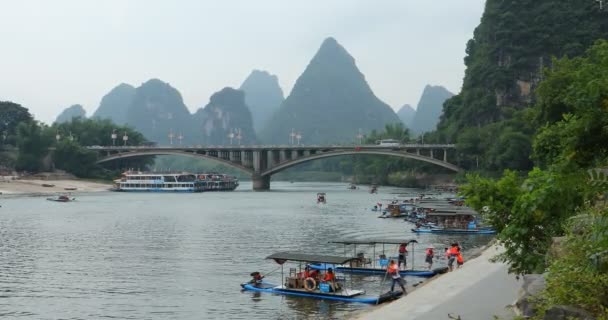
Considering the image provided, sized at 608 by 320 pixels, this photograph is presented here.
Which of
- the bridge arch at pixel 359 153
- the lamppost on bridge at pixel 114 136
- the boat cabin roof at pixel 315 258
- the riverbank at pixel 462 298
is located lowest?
the riverbank at pixel 462 298

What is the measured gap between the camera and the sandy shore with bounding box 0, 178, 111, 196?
109250mm

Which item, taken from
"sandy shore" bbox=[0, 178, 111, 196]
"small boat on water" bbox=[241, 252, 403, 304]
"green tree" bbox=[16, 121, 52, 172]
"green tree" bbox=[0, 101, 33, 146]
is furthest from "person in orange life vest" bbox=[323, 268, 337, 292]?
"green tree" bbox=[0, 101, 33, 146]

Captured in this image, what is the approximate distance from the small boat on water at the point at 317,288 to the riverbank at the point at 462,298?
2.27 meters

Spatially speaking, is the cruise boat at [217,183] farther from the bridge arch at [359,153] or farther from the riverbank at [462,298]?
the riverbank at [462,298]

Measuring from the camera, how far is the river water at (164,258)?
24938mm

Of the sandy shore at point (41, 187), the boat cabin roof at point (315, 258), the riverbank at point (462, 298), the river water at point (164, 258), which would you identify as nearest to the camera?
the riverbank at point (462, 298)

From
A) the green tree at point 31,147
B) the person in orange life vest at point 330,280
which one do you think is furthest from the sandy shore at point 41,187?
the person in orange life vest at point 330,280

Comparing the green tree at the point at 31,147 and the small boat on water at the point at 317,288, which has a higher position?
the green tree at the point at 31,147

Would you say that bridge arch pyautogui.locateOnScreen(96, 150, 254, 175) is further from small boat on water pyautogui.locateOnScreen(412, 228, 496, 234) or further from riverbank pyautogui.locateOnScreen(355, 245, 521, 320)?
riverbank pyautogui.locateOnScreen(355, 245, 521, 320)

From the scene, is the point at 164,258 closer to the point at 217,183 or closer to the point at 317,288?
the point at 317,288

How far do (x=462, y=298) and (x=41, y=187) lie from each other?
109777 millimetres

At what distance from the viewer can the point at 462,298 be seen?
2072 cm

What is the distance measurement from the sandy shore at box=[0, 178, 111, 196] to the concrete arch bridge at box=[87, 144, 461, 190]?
12.7 meters

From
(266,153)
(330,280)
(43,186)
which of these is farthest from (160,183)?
(330,280)
